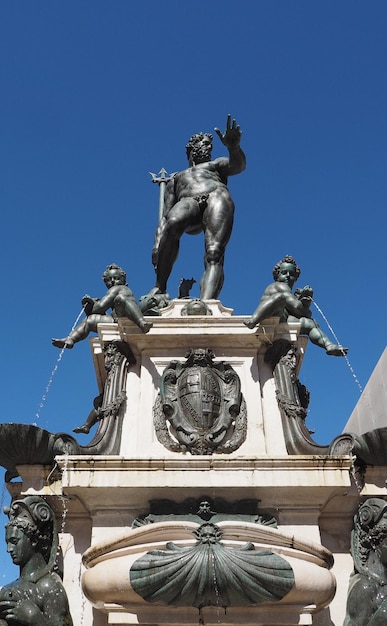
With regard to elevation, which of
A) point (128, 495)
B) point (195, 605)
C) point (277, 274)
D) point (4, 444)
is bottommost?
point (195, 605)

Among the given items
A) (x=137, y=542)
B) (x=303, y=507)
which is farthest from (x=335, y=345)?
(x=137, y=542)

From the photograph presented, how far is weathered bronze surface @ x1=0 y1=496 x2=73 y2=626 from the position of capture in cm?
547

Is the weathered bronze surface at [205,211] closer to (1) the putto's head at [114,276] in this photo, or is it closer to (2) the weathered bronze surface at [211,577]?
(1) the putto's head at [114,276]

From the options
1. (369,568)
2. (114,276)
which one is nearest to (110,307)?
(114,276)

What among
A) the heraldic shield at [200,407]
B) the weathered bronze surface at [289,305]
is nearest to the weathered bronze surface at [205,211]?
the weathered bronze surface at [289,305]

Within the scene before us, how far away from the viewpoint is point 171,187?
1045 cm

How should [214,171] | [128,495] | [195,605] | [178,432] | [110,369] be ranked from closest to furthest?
1. [195,605]
2. [128,495]
3. [178,432]
4. [110,369]
5. [214,171]

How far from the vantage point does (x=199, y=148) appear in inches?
412

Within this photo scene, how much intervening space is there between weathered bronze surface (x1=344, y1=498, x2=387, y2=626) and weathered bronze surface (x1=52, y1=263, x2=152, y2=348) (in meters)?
3.03

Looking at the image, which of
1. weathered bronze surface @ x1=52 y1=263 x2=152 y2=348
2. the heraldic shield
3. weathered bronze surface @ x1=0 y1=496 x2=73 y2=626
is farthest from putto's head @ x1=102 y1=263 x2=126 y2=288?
weathered bronze surface @ x1=0 y1=496 x2=73 y2=626

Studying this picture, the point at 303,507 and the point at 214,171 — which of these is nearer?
the point at 303,507

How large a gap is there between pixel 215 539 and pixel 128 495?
101 centimetres

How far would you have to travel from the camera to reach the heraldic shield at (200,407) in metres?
6.66

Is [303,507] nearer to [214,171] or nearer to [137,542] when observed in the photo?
[137,542]
